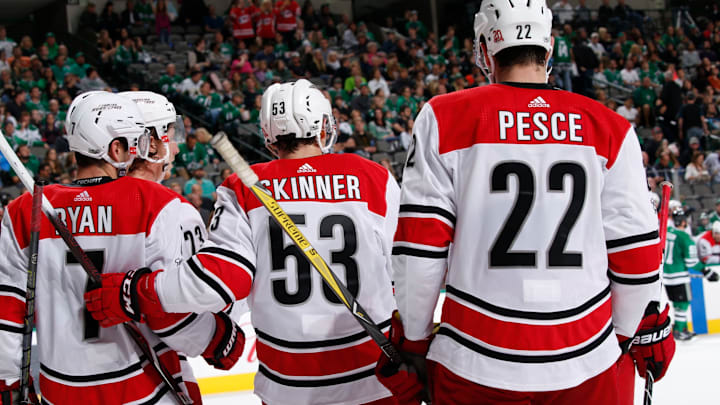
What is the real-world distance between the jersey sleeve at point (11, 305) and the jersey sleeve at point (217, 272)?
1.62ft

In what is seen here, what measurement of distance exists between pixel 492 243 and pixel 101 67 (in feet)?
37.4

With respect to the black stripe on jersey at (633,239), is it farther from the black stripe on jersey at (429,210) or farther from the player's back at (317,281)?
the player's back at (317,281)

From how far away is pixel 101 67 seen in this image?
1212 cm

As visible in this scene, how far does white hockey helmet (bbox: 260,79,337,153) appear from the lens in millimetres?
2486

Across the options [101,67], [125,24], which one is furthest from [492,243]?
[125,24]

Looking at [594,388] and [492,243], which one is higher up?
[492,243]

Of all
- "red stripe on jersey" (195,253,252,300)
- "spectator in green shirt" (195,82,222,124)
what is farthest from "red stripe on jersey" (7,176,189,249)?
"spectator in green shirt" (195,82,222,124)

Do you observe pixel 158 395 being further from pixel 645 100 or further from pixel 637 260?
pixel 645 100

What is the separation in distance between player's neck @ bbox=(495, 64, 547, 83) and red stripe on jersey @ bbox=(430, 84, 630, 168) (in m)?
0.04

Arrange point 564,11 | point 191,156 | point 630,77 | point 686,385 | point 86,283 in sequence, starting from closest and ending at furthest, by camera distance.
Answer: point 86,283 → point 686,385 → point 191,156 → point 630,77 → point 564,11

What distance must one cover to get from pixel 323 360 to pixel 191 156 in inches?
293

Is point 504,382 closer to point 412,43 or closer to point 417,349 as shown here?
point 417,349

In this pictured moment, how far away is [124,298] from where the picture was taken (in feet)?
7.04

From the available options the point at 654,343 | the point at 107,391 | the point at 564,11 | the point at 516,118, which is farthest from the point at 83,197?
the point at 564,11
